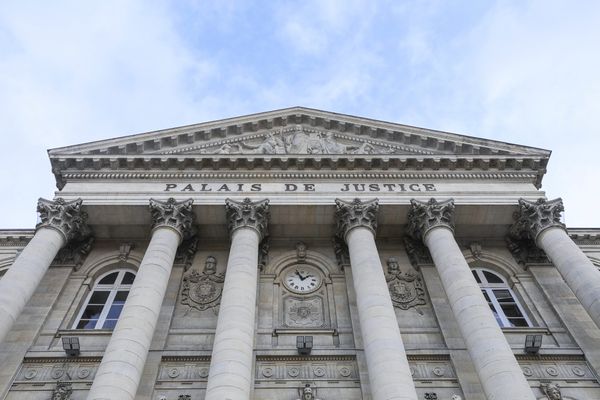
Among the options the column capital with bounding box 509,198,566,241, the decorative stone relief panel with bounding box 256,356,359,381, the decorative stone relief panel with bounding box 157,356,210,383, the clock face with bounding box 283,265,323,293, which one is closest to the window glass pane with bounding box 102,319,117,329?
the decorative stone relief panel with bounding box 157,356,210,383

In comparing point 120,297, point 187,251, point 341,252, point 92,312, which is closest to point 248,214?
point 187,251

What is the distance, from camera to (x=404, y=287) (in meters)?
18.5

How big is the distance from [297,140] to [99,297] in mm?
9869

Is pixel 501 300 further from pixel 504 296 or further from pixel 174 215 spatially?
pixel 174 215

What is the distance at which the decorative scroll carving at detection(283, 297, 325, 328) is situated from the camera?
56.6 ft

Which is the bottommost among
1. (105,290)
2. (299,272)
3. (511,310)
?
(511,310)

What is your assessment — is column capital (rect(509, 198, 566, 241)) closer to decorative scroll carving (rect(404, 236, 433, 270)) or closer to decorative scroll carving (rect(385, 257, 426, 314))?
decorative scroll carving (rect(404, 236, 433, 270))

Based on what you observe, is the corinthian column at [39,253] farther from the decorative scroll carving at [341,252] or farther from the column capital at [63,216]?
the decorative scroll carving at [341,252]

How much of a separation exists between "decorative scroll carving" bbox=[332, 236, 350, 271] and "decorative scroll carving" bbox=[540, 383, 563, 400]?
7.14 meters

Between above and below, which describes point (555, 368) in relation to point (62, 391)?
above

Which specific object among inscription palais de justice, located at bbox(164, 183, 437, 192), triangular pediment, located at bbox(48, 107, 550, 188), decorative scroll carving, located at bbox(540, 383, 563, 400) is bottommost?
decorative scroll carving, located at bbox(540, 383, 563, 400)

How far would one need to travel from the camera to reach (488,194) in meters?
20.0

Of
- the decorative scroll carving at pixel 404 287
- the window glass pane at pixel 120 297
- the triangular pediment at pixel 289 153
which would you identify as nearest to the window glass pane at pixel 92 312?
the window glass pane at pixel 120 297

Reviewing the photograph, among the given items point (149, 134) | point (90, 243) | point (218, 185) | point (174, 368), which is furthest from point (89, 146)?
point (174, 368)
